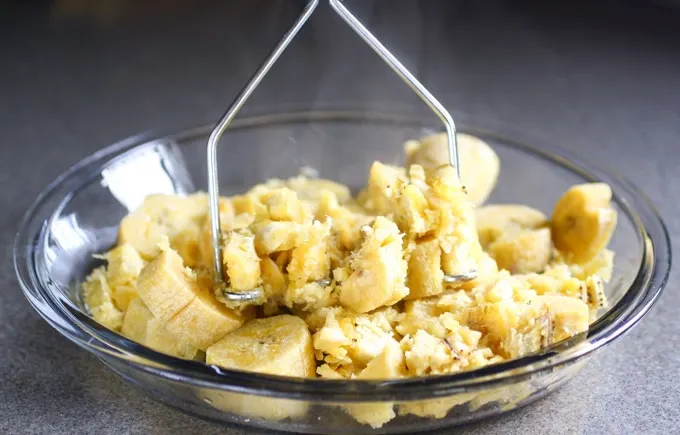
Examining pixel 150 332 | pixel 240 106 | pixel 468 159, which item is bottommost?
pixel 150 332

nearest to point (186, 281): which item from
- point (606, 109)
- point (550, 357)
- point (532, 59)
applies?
point (550, 357)

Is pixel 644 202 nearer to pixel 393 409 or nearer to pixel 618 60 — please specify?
pixel 393 409

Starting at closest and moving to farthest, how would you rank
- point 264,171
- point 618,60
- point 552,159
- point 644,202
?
1. point 644,202
2. point 552,159
3. point 264,171
4. point 618,60

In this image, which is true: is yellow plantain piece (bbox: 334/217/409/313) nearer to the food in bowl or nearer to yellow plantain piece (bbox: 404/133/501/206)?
the food in bowl

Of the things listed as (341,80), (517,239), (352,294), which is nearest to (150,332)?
(352,294)

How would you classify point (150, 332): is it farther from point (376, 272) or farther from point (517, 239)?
point (517, 239)
